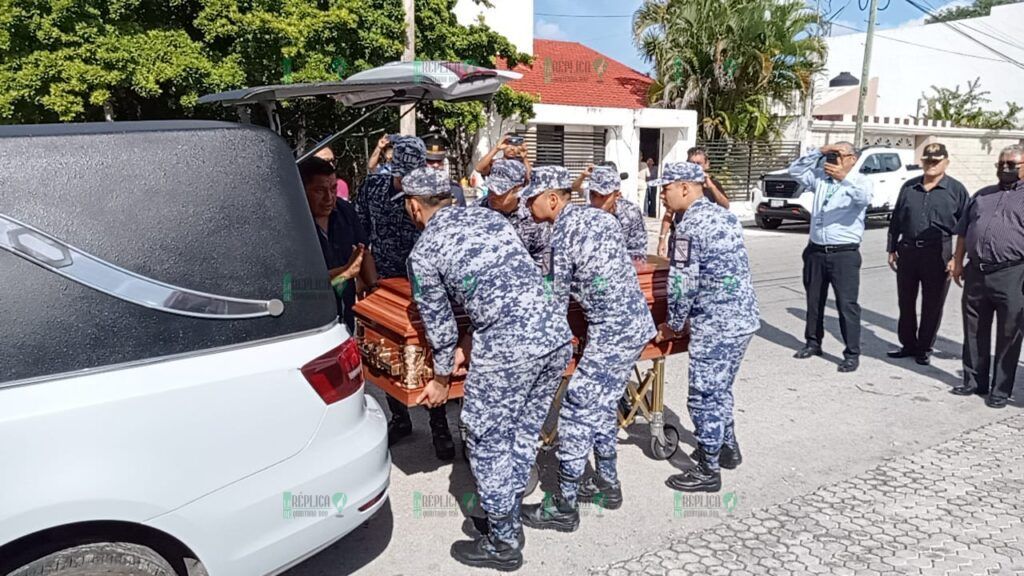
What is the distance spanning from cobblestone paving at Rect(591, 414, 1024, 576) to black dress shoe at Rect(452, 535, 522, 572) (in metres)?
0.36

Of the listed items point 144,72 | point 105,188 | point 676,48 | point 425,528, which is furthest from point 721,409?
point 676,48

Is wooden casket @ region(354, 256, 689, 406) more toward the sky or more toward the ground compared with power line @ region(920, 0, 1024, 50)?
more toward the ground

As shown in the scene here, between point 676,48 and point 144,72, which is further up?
point 676,48

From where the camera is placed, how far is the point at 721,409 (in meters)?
3.79

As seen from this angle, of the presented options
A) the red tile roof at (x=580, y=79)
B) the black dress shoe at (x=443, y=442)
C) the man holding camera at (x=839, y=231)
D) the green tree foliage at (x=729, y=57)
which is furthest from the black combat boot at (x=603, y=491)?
the green tree foliage at (x=729, y=57)

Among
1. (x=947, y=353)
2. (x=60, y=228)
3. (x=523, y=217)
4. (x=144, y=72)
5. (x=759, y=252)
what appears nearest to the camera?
(x=60, y=228)

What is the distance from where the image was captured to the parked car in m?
1.94

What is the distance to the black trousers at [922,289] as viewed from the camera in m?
5.84

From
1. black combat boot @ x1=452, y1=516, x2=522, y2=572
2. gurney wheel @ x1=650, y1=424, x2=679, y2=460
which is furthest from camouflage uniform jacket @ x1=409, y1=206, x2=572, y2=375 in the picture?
gurney wheel @ x1=650, y1=424, x2=679, y2=460

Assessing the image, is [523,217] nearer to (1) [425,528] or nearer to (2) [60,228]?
(1) [425,528]

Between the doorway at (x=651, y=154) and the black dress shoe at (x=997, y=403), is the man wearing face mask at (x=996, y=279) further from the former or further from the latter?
the doorway at (x=651, y=154)

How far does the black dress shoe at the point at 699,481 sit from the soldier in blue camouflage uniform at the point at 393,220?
4.81 feet

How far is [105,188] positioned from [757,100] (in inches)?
771

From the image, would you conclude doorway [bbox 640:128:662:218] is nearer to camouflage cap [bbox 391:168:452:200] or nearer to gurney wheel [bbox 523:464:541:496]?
gurney wheel [bbox 523:464:541:496]
